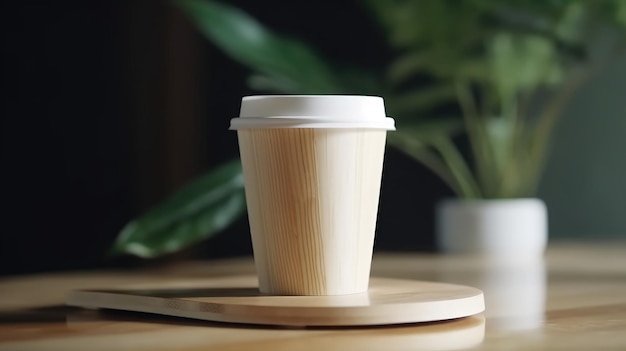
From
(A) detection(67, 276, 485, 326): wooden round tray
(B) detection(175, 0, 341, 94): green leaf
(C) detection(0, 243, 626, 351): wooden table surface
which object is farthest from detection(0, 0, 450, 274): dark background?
(A) detection(67, 276, 485, 326): wooden round tray

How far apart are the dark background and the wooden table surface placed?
499mm

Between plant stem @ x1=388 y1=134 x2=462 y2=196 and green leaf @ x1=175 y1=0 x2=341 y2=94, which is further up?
green leaf @ x1=175 y1=0 x2=341 y2=94

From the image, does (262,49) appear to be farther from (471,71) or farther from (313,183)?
(313,183)

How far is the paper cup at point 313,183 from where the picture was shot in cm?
60

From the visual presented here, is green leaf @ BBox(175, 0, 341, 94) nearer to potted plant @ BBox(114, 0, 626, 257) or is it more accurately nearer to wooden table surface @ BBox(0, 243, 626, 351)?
potted plant @ BBox(114, 0, 626, 257)

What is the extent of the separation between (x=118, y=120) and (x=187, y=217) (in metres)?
0.49

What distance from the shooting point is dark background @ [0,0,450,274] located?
1.38 m

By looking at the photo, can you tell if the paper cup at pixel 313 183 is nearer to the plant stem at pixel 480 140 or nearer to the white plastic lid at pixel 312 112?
the white plastic lid at pixel 312 112

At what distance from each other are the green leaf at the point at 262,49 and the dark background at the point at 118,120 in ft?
0.98

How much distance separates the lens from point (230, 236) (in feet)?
5.07

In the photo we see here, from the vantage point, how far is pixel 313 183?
0.60 metres

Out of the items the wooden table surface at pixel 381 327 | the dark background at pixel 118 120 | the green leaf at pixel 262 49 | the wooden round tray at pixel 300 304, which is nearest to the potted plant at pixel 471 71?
the green leaf at pixel 262 49

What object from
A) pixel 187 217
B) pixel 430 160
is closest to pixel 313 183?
pixel 187 217

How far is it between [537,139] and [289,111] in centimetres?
75
